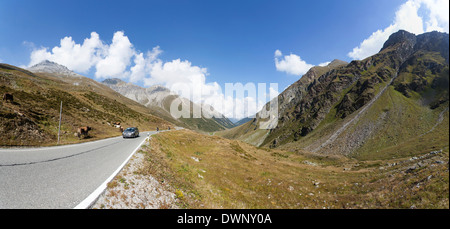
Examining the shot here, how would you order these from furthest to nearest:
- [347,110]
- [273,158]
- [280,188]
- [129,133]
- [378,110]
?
[347,110] → [378,110] → [273,158] → [129,133] → [280,188]

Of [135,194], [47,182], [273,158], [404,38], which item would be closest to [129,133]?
[47,182]

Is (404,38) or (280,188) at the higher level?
(404,38)

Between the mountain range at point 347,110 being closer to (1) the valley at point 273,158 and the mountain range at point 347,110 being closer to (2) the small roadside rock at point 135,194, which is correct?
(1) the valley at point 273,158

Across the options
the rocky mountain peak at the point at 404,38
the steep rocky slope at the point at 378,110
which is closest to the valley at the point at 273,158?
the steep rocky slope at the point at 378,110

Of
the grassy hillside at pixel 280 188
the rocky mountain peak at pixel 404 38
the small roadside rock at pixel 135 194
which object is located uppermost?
the rocky mountain peak at pixel 404 38

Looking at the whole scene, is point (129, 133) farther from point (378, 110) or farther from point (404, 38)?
point (404, 38)

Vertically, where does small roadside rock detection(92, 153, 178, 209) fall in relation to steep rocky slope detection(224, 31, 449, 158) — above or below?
below

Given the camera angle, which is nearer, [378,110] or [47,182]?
[47,182]

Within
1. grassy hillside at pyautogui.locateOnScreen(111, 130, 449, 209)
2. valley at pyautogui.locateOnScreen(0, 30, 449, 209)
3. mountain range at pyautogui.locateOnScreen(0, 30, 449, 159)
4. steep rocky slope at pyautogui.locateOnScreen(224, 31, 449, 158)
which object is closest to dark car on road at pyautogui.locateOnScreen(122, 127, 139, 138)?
valley at pyautogui.locateOnScreen(0, 30, 449, 209)

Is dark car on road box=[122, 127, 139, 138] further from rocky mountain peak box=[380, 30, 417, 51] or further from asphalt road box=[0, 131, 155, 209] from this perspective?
rocky mountain peak box=[380, 30, 417, 51]

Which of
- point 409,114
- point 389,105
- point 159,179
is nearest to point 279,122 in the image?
point 389,105
